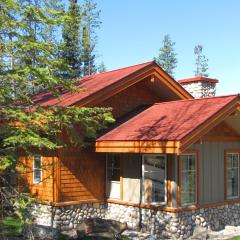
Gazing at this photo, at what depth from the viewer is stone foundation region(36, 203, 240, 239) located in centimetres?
1254

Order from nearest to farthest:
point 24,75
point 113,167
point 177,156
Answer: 1. point 24,75
2. point 177,156
3. point 113,167

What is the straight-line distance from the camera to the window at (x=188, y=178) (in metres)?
12.9

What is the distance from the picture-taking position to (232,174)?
14664 millimetres

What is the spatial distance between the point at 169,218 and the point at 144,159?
199cm

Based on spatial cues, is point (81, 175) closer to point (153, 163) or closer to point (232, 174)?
point (153, 163)

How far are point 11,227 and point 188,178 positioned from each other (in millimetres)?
5578

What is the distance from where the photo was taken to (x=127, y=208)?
14008mm

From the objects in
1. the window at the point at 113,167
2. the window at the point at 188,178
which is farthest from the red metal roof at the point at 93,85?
the window at the point at 188,178

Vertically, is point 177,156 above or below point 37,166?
above

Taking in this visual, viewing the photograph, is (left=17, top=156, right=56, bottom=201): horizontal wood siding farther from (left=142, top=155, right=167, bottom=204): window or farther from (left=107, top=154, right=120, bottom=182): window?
(left=142, top=155, right=167, bottom=204): window

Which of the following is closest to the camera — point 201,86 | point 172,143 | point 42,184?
point 172,143

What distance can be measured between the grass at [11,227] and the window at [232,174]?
22.2 ft

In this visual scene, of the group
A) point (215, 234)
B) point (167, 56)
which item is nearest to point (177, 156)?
point (215, 234)

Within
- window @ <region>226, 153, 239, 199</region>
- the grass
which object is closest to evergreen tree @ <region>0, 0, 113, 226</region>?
the grass
